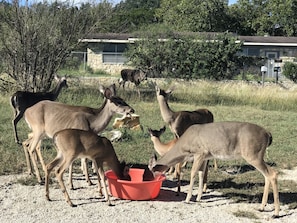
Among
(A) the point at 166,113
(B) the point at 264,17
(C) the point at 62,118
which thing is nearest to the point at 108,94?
(C) the point at 62,118

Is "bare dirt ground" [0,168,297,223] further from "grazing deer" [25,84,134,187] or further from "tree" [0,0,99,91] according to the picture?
"tree" [0,0,99,91]

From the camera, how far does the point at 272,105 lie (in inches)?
812

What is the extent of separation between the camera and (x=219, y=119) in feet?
52.9

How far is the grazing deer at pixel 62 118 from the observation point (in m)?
8.34

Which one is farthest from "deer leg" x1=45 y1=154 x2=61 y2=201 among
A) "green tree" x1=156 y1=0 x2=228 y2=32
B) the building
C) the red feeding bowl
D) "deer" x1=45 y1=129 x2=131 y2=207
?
"green tree" x1=156 y1=0 x2=228 y2=32

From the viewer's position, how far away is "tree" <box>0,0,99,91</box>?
1750cm

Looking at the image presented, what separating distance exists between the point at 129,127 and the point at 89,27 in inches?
274

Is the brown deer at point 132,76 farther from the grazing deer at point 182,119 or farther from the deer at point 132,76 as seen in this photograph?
the grazing deer at point 182,119

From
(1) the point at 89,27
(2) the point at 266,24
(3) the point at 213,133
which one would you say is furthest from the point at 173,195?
(2) the point at 266,24

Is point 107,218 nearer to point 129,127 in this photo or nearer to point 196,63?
point 129,127

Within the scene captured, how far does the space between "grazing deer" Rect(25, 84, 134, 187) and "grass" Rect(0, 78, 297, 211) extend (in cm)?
91

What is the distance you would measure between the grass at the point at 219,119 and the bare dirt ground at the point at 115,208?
1.58 ft

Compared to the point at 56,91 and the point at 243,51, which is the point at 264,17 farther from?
the point at 56,91

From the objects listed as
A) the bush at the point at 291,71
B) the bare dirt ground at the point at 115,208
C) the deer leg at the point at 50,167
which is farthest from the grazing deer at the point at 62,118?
the bush at the point at 291,71
